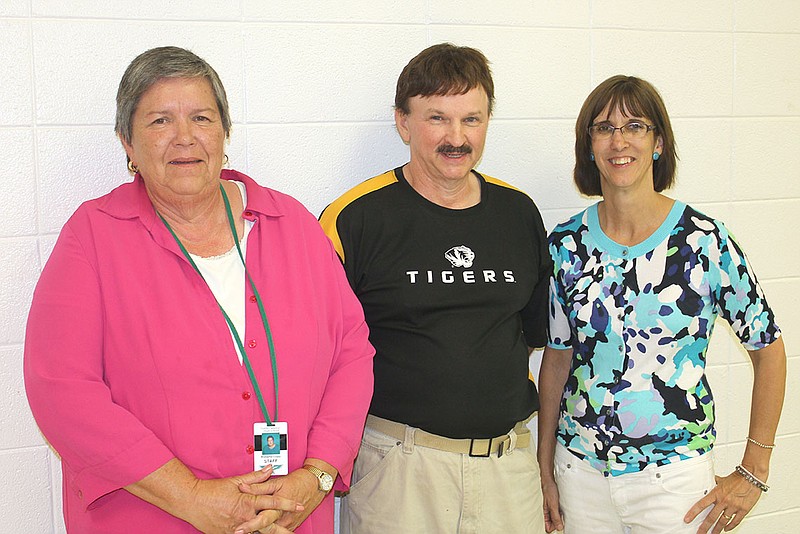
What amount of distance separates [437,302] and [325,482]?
53 centimetres

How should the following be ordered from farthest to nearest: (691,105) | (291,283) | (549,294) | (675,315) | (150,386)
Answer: (691,105) → (549,294) → (675,315) → (291,283) → (150,386)

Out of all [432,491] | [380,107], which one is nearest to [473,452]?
[432,491]

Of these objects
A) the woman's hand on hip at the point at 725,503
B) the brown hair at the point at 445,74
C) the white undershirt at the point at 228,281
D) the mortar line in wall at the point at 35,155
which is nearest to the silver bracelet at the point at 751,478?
the woman's hand on hip at the point at 725,503

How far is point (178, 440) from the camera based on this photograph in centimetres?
175

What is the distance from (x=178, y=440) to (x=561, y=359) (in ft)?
3.67

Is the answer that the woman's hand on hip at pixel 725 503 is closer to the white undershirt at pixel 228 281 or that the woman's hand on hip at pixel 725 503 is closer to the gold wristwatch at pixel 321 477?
the gold wristwatch at pixel 321 477

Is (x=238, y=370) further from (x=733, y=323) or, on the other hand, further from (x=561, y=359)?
(x=733, y=323)

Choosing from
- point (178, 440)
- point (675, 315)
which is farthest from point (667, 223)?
point (178, 440)

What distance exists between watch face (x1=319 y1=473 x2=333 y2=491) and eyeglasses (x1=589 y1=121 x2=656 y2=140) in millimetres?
1131

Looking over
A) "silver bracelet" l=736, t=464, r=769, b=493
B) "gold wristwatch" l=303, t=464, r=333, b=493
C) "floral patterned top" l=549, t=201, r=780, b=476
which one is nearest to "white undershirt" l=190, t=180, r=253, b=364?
"gold wristwatch" l=303, t=464, r=333, b=493

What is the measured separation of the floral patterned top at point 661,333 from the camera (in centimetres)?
208

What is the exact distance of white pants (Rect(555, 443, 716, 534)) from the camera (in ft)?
6.81

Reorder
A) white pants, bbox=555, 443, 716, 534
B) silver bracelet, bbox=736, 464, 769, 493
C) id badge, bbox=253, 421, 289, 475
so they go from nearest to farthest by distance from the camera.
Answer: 1. id badge, bbox=253, 421, 289, 475
2. white pants, bbox=555, 443, 716, 534
3. silver bracelet, bbox=736, 464, 769, 493

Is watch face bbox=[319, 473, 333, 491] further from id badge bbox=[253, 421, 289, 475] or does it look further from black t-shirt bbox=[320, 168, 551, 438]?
black t-shirt bbox=[320, 168, 551, 438]
